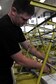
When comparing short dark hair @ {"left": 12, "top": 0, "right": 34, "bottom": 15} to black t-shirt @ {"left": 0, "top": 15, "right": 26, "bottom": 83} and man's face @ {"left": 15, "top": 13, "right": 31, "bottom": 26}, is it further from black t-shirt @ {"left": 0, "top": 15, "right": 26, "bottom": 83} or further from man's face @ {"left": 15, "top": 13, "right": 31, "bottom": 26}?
black t-shirt @ {"left": 0, "top": 15, "right": 26, "bottom": 83}

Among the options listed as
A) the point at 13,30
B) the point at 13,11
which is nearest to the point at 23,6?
the point at 13,11

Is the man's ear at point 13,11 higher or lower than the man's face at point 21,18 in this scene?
higher

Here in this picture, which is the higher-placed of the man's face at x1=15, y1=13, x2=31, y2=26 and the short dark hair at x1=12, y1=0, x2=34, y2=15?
the short dark hair at x1=12, y1=0, x2=34, y2=15

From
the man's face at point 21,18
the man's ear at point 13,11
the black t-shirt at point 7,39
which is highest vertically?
the man's ear at point 13,11

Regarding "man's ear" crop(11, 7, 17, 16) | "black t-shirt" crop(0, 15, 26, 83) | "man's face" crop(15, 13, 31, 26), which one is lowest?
"black t-shirt" crop(0, 15, 26, 83)

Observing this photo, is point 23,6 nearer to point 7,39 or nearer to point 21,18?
point 21,18

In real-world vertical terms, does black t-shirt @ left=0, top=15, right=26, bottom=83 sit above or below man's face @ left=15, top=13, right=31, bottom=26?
below

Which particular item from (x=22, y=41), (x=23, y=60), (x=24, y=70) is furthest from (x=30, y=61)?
(x=24, y=70)

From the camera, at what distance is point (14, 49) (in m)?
1.95

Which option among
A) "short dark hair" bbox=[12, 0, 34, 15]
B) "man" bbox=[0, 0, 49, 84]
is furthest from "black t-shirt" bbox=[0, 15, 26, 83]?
"short dark hair" bbox=[12, 0, 34, 15]

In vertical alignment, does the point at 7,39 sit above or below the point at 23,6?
below

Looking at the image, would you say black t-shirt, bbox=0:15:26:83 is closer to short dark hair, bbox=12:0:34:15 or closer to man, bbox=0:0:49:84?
man, bbox=0:0:49:84

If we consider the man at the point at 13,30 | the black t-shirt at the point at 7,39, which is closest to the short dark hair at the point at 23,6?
the man at the point at 13,30

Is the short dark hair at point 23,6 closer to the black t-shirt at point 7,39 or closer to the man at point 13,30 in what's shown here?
the man at point 13,30
